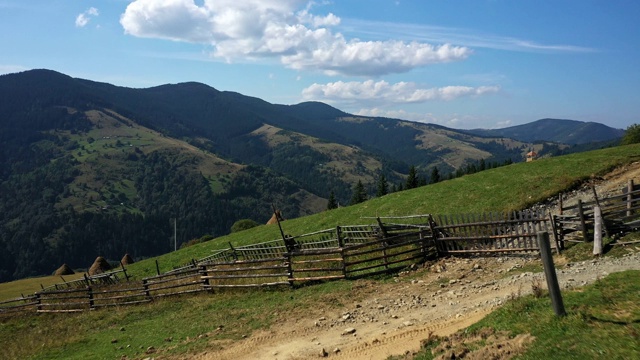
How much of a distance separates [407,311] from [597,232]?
24.1 feet

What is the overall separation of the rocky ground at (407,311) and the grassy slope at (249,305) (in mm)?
1193

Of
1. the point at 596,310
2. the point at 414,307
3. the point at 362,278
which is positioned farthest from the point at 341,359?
the point at 362,278

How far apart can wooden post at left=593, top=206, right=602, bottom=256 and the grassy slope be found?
845 cm

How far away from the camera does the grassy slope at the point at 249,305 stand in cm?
1538

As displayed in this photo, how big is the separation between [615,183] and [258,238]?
2793 centimetres

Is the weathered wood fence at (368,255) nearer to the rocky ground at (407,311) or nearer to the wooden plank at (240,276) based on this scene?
the wooden plank at (240,276)

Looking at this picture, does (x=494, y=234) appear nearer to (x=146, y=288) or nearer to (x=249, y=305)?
(x=249, y=305)

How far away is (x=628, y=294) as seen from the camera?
8.76m

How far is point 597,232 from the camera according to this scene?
14.4 m

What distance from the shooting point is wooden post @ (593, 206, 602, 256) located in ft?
46.1

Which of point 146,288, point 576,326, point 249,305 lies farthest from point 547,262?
point 146,288

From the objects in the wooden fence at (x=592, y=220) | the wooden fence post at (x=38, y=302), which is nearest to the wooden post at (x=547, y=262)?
the wooden fence at (x=592, y=220)

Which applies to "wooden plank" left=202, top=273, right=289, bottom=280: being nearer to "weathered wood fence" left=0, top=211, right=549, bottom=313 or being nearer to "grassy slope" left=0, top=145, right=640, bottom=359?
"weathered wood fence" left=0, top=211, right=549, bottom=313

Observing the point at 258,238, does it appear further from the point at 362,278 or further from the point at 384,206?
the point at 362,278
